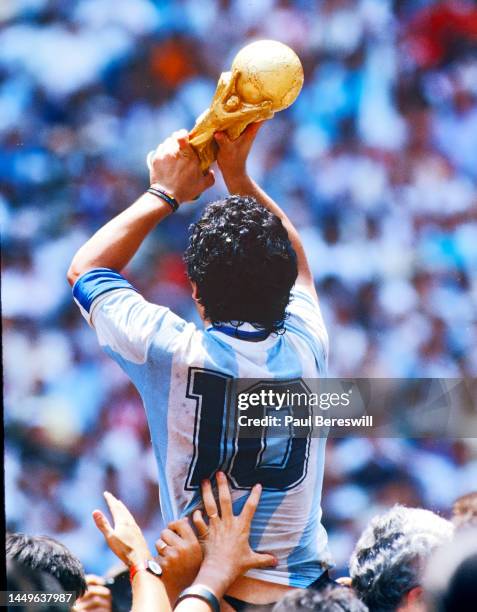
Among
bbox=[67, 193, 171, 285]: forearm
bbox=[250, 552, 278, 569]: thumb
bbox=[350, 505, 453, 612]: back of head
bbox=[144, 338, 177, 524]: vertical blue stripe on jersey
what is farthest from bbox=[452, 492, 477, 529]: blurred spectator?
bbox=[67, 193, 171, 285]: forearm

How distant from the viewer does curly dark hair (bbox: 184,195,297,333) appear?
2.55m

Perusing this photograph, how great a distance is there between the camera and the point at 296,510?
2.57m

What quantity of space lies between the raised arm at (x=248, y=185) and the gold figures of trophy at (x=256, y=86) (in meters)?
0.13

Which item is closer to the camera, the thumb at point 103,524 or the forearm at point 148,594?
the forearm at point 148,594

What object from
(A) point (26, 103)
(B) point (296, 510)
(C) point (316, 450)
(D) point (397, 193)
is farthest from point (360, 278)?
(A) point (26, 103)

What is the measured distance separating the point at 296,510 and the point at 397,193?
97 cm

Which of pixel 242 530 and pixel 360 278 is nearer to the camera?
pixel 242 530

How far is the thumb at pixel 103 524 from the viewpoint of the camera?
2.62 meters

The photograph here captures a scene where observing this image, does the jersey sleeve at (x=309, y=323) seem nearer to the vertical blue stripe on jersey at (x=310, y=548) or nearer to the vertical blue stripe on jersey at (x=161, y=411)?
the vertical blue stripe on jersey at (x=310, y=548)

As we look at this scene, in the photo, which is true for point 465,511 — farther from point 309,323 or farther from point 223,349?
point 223,349

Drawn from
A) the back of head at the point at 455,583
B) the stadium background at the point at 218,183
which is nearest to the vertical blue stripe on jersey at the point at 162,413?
the stadium background at the point at 218,183

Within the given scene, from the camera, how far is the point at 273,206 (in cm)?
270

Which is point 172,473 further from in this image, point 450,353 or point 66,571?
point 450,353

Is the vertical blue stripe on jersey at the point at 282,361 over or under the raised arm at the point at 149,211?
under
